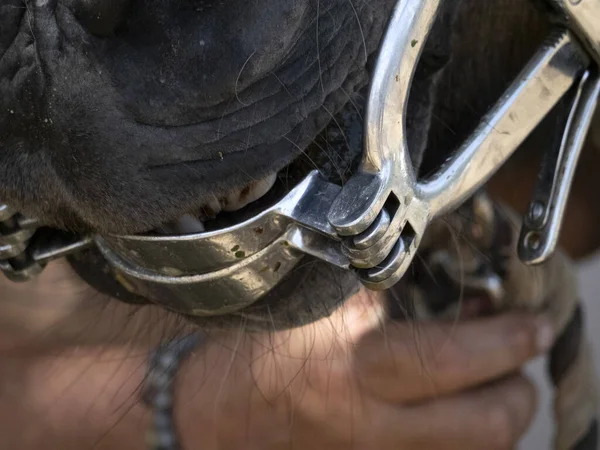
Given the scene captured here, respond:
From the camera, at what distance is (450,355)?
0.90 meters

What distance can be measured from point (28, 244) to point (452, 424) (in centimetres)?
54

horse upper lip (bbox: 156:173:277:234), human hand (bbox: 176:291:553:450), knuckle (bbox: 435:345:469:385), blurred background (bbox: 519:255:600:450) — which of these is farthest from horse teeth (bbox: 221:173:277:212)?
blurred background (bbox: 519:255:600:450)

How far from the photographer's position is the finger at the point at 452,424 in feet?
2.99

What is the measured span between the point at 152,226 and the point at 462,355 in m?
0.53

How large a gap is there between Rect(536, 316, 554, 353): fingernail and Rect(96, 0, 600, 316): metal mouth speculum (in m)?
0.38

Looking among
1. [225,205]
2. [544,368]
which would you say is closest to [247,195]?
[225,205]

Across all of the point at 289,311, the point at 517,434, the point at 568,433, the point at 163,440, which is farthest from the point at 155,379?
the point at 568,433

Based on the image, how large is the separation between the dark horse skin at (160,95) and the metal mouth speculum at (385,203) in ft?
0.09

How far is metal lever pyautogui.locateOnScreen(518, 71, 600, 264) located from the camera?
568 mm

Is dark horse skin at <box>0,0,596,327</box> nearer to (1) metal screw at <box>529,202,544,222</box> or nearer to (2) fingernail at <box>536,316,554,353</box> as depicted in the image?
(1) metal screw at <box>529,202,544,222</box>

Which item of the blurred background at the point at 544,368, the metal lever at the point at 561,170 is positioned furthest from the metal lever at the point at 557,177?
the blurred background at the point at 544,368

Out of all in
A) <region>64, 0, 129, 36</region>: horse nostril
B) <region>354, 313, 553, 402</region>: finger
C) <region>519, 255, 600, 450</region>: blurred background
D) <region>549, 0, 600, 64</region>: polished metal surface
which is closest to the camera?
<region>64, 0, 129, 36</region>: horse nostril

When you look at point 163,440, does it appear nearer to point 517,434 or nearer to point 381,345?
point 381,345

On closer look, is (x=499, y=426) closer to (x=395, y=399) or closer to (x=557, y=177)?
(x=395, y=399)
